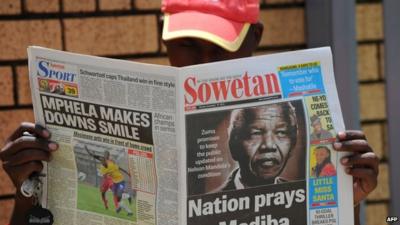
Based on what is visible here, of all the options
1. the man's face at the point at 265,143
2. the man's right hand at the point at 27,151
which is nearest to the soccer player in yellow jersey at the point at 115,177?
the man's right hand at the point at 27,151

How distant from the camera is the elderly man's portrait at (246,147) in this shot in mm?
1639

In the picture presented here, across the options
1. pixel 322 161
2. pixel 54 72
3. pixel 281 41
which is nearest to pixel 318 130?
pixel 322 161

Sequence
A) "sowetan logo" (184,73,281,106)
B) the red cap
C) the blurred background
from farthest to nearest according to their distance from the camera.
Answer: the blurred background
the red cap
"sowetan logo" (184,73,281,106)

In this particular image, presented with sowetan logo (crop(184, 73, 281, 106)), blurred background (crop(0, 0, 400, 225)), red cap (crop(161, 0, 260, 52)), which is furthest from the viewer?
blurred background (crop(0, 0, 400, 225))

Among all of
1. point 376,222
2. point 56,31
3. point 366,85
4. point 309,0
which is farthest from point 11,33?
point 376,222

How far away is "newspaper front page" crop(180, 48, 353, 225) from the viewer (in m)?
1.64

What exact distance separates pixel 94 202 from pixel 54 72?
26cm

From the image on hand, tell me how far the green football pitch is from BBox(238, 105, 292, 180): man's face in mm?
254

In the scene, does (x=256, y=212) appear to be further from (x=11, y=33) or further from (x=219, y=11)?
(x=11, y=33)

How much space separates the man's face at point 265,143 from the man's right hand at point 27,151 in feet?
1.23

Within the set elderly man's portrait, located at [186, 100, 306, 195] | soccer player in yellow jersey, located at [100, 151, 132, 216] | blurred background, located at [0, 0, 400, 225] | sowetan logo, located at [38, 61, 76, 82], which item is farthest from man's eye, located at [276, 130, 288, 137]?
blurred background, located at [0, 0, 400, 225]

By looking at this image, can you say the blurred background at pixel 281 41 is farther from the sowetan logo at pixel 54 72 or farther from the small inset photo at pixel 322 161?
the small inset photo at pixel 322 161

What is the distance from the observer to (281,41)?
3.17 metres

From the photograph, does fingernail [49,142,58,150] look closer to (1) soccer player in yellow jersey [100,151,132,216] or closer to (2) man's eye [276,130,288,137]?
(1) soccer player in yellow jersey [100,151,132,216]
